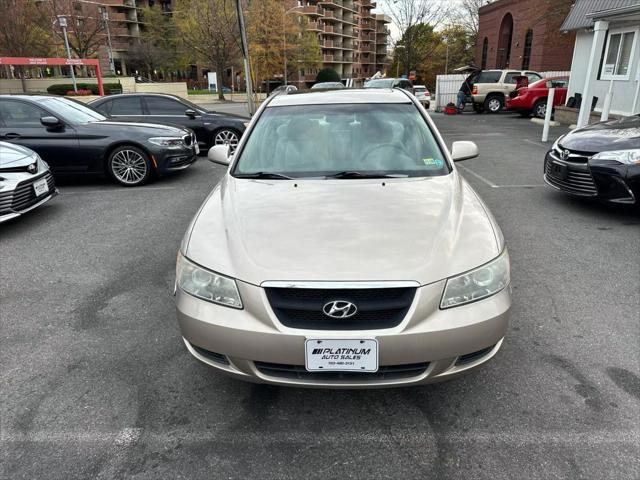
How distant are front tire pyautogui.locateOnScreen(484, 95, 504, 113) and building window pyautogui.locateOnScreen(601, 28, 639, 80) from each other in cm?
717

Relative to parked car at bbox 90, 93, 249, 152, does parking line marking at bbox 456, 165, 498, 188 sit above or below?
below

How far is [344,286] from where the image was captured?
79.4 inches

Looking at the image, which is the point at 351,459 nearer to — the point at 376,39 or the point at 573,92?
the point at 573,92

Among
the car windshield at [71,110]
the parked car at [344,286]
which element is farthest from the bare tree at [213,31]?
the parked car at [344,286]

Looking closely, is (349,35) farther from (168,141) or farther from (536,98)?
(168,141)

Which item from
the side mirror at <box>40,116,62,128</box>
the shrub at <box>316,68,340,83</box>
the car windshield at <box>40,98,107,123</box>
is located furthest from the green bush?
the side mirror at <box>40,116,62,128</box>

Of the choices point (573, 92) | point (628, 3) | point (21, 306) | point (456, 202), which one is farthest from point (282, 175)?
point (573, 92)

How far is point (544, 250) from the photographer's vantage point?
475 cm

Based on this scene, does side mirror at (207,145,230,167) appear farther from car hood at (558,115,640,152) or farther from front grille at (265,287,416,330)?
car hood at (558,115,640,152)

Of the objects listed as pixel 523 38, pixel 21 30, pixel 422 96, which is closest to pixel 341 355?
pixel 422 96

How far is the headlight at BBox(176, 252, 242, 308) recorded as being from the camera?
216 cm

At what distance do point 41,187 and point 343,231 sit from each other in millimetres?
5135

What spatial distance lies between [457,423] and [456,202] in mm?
1247

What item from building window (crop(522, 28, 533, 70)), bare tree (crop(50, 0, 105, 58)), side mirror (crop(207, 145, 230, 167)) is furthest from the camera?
bare tree (crop(50, 0, 105, 58))
